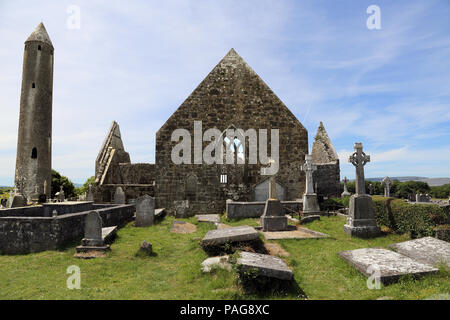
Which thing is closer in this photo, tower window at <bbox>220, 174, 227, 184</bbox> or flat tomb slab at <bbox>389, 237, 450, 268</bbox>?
flat tomb slab at <bbox>389, 237, 450, 268</bbox>

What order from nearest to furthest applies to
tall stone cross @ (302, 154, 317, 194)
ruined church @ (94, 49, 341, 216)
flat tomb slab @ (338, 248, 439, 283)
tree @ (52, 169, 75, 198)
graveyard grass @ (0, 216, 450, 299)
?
graveyard grass @ (0, 216, 450, 299) → flat tomb slab @ (338, 248, 439, 283) → tall stone cross @ (302, 154, 317, 194) → ruined church @ (94, 49, 341, 216) → tree @ (52, 169, 75, 198)

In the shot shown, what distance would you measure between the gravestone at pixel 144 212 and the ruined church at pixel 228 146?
12.6 ft

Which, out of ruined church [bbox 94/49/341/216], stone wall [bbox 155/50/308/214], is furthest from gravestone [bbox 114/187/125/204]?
stone wall [bbox 155/50/308/214]

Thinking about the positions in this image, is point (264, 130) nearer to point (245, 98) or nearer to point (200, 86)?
point (245, 98)

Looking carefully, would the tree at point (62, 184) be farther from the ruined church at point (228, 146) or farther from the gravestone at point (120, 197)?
the gravestone at point (120, 197)

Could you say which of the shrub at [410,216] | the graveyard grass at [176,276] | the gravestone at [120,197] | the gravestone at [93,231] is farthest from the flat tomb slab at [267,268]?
the gravestone at [120,197]

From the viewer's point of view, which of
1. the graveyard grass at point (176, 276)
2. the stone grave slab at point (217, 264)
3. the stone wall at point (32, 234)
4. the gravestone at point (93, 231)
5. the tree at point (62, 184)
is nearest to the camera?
the graveyard grass at point (176, 276)

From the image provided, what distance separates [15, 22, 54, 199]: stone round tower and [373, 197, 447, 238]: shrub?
30383 millimetres

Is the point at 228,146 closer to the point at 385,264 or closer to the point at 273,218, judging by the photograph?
the point at 273,218

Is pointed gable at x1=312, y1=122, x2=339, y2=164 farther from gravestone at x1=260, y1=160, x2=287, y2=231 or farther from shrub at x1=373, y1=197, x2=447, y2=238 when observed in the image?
gravestone at x1=260, y1=160, x2=287, y2=231

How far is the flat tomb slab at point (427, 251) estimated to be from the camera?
604 cm

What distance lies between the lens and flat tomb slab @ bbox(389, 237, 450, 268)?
604 cm
